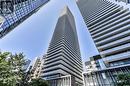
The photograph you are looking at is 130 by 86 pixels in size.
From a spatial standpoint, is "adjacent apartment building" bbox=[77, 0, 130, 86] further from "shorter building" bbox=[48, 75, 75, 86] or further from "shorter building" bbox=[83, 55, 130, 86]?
"shorter building" bbox=[48, 75, 75, 86]

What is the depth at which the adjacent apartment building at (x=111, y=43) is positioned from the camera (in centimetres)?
4427

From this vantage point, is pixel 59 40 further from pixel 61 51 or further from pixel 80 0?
pixel 80 0

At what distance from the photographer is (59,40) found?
359 feet

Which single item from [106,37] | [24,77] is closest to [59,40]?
[106,37]

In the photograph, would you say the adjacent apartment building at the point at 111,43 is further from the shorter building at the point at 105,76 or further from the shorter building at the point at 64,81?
the shorter building at the point at 64,81

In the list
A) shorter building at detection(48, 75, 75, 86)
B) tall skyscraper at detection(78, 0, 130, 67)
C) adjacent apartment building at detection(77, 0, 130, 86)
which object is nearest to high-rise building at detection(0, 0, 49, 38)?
adjacent apartment building at detection(77, 0, 130, 86)

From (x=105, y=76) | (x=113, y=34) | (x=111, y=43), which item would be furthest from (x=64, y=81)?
(x=113, y=34)

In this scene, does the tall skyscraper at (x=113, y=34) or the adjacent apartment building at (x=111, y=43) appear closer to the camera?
the adjacent apartment building at (x=111, y=43)

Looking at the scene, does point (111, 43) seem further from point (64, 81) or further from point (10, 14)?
point (10, 14)

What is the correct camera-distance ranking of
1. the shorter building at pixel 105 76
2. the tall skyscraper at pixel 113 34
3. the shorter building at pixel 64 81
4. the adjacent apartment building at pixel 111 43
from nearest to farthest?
the shorter building at pixel 105 76 → the adjacent apartment building at pixel 111 43 → the tall skyscraper at pixel 113 34 → the shorter building at pixel 64 81

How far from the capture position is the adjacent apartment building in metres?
44.3

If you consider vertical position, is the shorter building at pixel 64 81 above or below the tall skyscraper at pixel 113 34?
below

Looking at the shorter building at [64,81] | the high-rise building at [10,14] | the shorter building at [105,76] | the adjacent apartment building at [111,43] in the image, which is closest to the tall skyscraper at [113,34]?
the adjacent apartment building at [111,43]

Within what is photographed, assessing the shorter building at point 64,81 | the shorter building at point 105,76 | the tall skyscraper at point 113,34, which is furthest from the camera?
the shorter building at point 64,81
